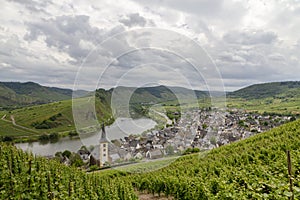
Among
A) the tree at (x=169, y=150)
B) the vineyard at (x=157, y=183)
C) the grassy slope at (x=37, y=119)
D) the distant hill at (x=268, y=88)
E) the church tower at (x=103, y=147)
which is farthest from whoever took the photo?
the distant hill at (x=268, y=88)

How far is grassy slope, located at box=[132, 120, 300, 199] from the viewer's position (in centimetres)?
484

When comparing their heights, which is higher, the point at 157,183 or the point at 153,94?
the point at 153,94

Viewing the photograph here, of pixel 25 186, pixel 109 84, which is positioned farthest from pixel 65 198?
pixel 109 84

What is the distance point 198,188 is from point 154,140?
154 inches

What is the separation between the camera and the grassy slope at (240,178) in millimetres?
4838

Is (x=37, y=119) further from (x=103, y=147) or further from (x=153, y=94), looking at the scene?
(x=103, y=147)

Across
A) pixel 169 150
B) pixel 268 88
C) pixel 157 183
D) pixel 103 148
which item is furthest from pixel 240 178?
pixel 268 88

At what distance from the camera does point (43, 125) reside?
87188 millimetres

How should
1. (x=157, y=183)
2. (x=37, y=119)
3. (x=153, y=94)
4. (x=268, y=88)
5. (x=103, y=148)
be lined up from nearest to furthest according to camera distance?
(x=103, y=148), (x=153, y=94), (x=157, y=183), (x=37, y=119), (x=268, y=88)

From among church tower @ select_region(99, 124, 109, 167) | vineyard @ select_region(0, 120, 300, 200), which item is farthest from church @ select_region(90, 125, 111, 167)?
vineyard @ select_region(0, 120, 300, 200)

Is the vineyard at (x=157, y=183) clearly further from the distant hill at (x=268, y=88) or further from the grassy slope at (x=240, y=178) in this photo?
the distant hill at (x=268, y=88)

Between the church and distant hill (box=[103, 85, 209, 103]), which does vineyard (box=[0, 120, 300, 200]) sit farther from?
distant hill (box=[103, 85, 209, 103])

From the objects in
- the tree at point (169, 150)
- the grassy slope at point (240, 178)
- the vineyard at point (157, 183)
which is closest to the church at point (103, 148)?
the vineyard at point (157, 183)

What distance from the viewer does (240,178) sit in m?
7.47
